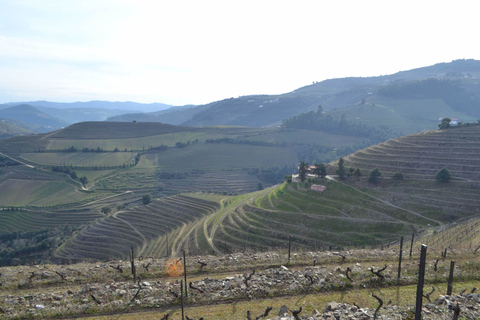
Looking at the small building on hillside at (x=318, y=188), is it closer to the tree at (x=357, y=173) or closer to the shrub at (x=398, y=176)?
the tree at (x=357, y=173)

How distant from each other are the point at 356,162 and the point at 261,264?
180 feet

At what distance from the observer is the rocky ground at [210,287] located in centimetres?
1440

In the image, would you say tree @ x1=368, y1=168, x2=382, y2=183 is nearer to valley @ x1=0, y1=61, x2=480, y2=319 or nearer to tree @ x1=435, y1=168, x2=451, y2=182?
valley @ x1=0, y1=61, x2=480, y2=319

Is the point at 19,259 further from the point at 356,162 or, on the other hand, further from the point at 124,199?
the point at 356,162

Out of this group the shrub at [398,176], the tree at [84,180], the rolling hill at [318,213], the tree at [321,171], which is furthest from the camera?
the tree at [84,180]

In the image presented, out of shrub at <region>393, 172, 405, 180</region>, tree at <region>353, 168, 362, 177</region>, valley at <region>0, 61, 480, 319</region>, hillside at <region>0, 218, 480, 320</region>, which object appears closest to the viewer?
hillside at <region>0, 218, 480, 320</region>

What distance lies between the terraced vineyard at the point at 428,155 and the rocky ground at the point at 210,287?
4516cm

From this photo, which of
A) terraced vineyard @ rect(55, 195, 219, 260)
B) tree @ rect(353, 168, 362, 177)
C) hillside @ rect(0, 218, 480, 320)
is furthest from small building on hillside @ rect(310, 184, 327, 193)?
hillside @ rect(0, 218, 480, 320)

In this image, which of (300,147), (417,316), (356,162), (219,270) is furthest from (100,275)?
(300,147)

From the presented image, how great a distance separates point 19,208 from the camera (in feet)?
328

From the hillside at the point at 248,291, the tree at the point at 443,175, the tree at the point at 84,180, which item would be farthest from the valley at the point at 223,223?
the tree at the point at 443,175

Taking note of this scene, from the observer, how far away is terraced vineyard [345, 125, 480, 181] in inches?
2340

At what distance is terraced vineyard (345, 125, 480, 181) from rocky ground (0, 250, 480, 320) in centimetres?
4516

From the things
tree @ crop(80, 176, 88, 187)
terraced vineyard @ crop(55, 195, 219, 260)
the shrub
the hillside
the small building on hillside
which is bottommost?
terraced vineyard @ crop(55, 195, 219, 260)
